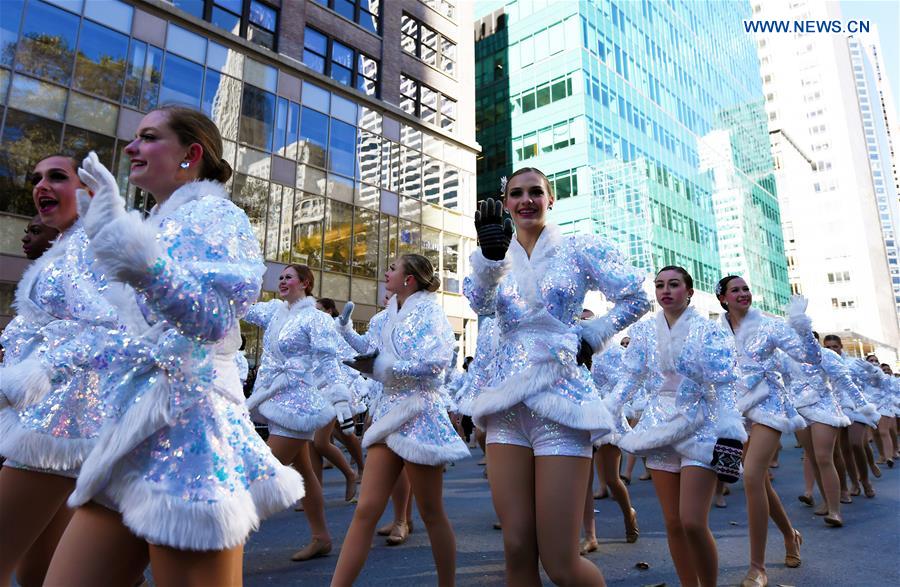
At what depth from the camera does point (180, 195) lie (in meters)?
1.94

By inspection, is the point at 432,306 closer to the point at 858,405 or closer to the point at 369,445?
the point at 369,445

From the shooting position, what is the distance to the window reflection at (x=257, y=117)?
64.2 feet

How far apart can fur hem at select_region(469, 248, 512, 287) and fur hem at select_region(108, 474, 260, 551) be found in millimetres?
1702

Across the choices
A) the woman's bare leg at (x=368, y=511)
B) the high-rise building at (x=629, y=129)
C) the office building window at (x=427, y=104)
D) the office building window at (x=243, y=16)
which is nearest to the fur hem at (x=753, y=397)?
the woman's bare leg at (x=368, y=511)

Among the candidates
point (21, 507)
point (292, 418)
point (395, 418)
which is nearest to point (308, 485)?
point (292, 418)

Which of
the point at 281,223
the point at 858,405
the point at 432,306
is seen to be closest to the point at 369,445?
the point at 432,306

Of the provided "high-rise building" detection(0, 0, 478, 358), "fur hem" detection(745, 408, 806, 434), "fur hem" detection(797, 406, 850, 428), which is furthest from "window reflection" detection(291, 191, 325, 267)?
"fur hem" detection(745, 408, 806, 434)

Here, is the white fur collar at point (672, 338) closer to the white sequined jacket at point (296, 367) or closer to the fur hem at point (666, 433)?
the fur hem at point (666, 433)

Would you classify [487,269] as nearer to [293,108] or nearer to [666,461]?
[666,461]

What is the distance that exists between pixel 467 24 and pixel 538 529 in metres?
31.1

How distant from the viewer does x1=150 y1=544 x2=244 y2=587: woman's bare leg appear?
160cm

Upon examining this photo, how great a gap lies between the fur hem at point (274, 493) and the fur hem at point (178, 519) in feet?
0.39

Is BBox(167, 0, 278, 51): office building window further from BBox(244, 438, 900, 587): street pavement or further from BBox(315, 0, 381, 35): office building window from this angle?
BBox(244, 438, 900, 587): street pavement

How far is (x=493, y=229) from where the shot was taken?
2881 mm
